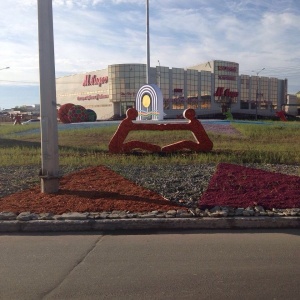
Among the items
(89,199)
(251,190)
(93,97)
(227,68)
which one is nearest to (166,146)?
(251,190)

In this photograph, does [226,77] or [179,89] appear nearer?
[179,89]

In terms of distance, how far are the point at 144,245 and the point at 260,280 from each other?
1.78 meters

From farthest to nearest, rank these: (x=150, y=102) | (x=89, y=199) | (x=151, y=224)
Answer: (x=150, y=102) → (x=89, y=199) → (x=151, y=224)

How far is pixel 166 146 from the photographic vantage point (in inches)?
602

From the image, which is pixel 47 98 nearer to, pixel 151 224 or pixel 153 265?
pixel 151 224

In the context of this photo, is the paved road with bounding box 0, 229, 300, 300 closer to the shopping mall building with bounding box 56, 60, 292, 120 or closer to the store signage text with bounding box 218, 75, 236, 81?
the shopping mall building with bounding box 56, 60, 292, 120

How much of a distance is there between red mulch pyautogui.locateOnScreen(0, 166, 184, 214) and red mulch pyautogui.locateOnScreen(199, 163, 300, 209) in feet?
3.38

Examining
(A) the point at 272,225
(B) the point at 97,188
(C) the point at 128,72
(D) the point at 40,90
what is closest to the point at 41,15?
(D) the point at 40,90

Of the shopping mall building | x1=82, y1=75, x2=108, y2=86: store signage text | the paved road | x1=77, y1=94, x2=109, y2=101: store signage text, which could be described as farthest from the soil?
x1=82, y1=75, x2=108, y2=86: store signage text

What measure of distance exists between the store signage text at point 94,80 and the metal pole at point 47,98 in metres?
62.7

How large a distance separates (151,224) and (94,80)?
227 ft

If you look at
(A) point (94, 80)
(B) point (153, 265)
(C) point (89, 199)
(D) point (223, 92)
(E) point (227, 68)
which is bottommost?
(B) point (153, 265)

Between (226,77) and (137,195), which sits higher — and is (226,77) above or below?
above

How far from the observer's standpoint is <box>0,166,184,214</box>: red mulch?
721 cm
